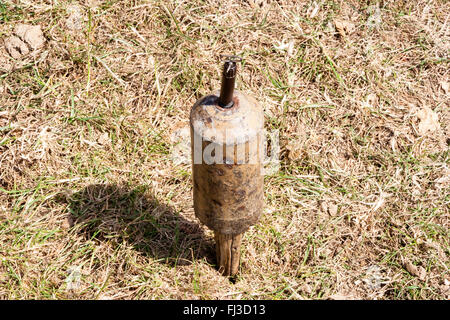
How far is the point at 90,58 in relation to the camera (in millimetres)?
3727

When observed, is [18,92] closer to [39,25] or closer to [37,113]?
[37,113]

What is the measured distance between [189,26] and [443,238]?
2.61 metres

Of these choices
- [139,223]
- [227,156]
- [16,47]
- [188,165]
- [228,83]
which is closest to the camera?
[228,83]

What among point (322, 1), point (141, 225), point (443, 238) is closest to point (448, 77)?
point (322, 1)

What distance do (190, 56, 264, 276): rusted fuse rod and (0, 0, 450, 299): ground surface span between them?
725mm

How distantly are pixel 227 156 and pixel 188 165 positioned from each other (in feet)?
4.63

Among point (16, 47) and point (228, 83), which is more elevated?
point (228, 83)

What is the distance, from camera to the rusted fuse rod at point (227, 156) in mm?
2090

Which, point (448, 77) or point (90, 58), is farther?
point (448, 77)

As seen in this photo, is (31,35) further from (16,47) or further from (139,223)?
(139,223)

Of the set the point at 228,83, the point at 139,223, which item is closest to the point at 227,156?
the point at 228,83

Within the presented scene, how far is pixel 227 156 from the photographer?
2135 millimetres

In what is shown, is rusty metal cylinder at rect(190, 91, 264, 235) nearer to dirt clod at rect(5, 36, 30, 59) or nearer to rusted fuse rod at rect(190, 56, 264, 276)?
rusted fuse rod at rect(190, 56, 264, 276)

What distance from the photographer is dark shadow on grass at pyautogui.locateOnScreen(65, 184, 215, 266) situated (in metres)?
3.10
